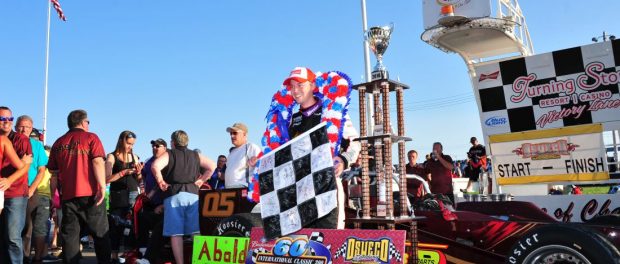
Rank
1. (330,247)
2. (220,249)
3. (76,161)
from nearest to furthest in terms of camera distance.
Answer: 1. (330,247)
2. (220,249)
3. (76,161)

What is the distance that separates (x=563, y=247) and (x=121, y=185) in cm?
543

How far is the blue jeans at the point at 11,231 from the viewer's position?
4703 mm

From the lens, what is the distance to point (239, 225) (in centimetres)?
452

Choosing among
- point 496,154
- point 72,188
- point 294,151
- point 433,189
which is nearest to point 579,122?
point 496,154

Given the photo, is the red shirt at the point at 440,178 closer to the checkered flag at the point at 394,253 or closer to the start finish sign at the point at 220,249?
the start finish sign at the point at 220,249

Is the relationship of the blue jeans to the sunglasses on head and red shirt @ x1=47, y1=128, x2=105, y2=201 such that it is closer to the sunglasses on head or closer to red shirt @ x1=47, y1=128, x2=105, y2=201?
red shirt @ x1=47, y1=128, x2=105, y2=201

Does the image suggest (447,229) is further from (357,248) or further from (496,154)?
(496,154)

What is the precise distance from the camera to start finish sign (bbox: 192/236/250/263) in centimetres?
414

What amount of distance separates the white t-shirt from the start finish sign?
1656 mm

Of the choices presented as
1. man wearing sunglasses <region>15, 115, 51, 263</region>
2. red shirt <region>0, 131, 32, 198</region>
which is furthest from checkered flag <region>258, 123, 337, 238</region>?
man wearing sunglasses <region>15, 115, 51, 263</region>

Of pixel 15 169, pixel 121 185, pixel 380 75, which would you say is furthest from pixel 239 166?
pixel 380 75

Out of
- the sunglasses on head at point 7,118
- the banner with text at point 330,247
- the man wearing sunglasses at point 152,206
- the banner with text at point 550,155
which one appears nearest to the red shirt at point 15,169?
the sunglasses on head at point 7,118

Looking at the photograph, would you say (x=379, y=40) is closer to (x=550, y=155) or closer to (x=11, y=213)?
(x=11, y=213)

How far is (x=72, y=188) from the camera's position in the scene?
5.12 m
